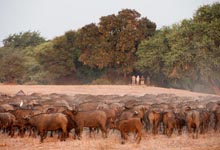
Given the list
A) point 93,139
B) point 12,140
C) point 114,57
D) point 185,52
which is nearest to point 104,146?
point 93,139

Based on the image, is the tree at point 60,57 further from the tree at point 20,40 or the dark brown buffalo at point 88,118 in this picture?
the dark brown buffalo at point 88,118

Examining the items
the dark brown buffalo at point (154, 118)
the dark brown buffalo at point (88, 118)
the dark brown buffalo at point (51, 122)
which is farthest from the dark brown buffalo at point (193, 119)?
the dark brown buffalo at point (51, 122)

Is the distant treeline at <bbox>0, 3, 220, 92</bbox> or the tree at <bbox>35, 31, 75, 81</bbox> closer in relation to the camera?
the distant treeline at <bbox>0, 3, 220, 92</bbox>

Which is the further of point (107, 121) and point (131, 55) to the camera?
point (131, 55)

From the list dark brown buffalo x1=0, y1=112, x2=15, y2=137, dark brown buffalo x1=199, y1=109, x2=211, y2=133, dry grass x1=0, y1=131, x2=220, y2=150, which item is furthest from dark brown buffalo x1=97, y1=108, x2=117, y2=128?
dark brown buffalo x1=0, y1=112, x2=15, y2=137

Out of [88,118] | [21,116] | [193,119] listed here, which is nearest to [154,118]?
[193,119]

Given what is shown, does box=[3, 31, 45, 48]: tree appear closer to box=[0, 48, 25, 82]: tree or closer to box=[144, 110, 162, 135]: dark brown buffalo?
box=[0, 48, 25, 82]: tree

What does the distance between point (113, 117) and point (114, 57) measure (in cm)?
3284

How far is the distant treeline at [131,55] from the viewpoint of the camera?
40250mm

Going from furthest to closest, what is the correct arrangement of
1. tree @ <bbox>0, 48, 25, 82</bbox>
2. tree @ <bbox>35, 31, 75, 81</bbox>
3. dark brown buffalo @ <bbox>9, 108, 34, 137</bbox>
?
tree @ <bbox>0, 48, 25, 82</bbox> → tree @ <bbox>35, 31, 75, 81</bbox> → dark brown buffalo @ <bbox>9, 108, 34, 137</bbox>

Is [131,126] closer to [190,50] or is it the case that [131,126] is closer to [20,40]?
[190,50]

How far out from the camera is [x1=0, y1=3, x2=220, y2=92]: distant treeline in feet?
132

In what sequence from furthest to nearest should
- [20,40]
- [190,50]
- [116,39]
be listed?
[20,40] → [116,39] → [190,50]

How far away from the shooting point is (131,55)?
4912cm
